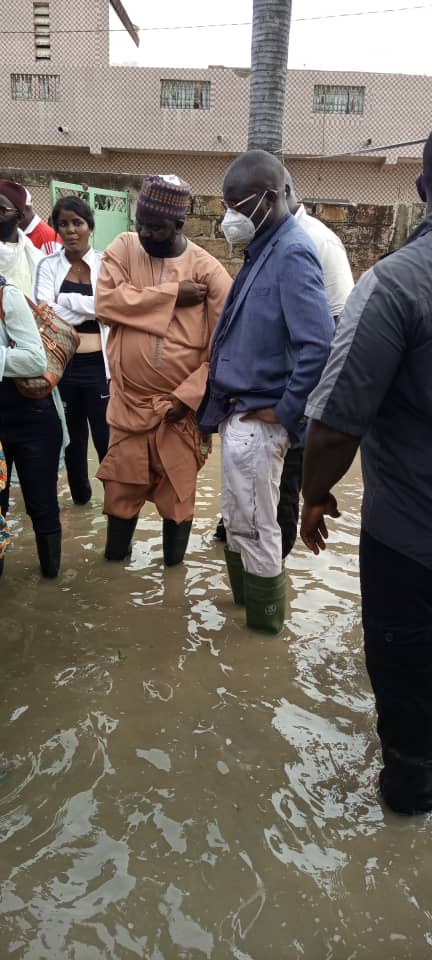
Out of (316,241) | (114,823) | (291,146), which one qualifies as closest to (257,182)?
(316,241)

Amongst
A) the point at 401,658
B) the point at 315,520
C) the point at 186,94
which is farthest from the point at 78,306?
the point at 186,94

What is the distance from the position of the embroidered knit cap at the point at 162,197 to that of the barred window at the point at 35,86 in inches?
691

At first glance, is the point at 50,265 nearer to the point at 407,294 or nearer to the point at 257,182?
the point at 257,182

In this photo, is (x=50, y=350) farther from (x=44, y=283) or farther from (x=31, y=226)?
(x=31, y=226)

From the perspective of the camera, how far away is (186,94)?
61.6 feet

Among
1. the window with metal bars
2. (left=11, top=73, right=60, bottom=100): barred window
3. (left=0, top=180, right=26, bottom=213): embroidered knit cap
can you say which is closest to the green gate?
(left=0, top=180, right=26, bottom=213): embroidered knit cap


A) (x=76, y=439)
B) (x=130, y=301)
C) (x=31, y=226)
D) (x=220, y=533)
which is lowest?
(x=220, y=533)

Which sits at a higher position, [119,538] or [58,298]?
[58,298]

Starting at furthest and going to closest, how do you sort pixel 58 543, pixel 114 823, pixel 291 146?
1. pixel 291 146
2. pixel 58 543
3. pixel 114 823

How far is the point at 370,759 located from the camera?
2.48 metres

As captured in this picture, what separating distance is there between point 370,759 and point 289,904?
27.9 inches

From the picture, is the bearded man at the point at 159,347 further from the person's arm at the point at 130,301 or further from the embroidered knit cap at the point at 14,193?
the embroidered knit cap at the point at 14,193

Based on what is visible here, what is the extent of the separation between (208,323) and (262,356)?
0.80 metres

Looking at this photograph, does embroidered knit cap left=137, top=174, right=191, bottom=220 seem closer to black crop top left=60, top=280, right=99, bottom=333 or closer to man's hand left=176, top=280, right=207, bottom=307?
man's hand left=176, top=280, right=207, bottom=307
